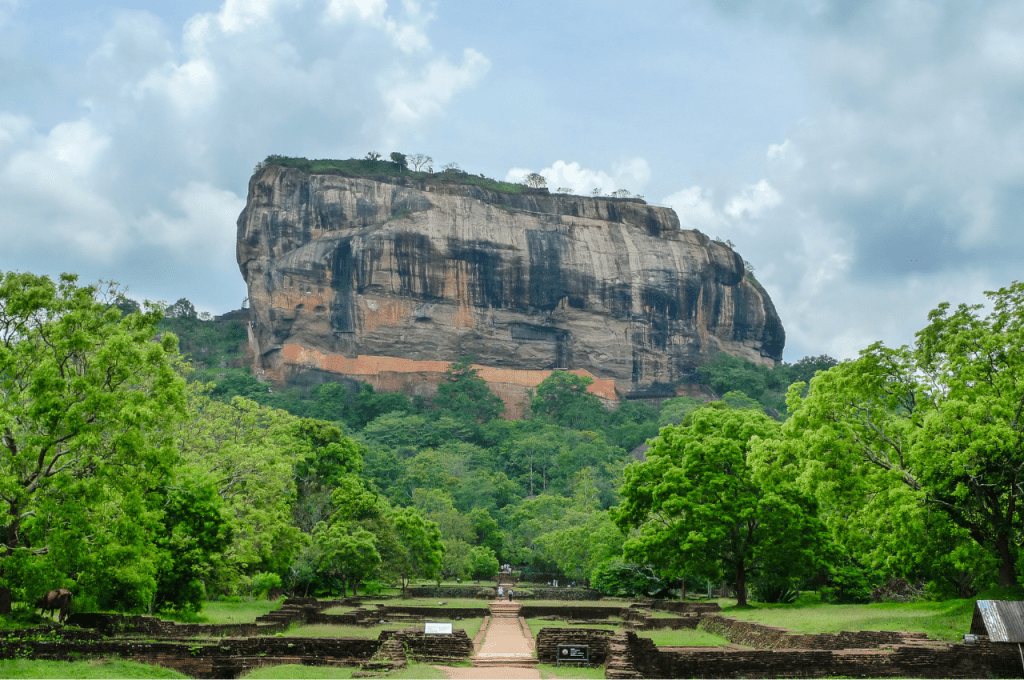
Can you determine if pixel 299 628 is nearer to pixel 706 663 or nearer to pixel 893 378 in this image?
pixel 706 663

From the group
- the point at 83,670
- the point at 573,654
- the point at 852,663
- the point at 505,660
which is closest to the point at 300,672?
the point at 83,670

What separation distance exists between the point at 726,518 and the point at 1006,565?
792 cm

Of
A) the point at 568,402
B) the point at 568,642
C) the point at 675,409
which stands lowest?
the point at 568,642

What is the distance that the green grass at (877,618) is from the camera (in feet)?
56.4

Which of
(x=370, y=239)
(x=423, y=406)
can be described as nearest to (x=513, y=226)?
(x=370, y=239)

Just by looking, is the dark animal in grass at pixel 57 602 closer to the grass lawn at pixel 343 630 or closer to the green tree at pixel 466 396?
the grass lawn at pixel 343 630

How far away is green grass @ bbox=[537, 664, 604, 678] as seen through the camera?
15019 mm

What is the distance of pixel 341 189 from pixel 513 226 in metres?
20.2

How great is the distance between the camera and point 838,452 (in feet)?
64.3

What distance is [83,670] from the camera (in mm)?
12938

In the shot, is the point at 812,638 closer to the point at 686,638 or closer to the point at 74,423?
the point at 686,638

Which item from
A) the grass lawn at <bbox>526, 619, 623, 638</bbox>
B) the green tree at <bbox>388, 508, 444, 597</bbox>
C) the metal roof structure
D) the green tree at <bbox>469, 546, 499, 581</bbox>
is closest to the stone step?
the grass lawn at <bbox>526, 619, 623, 638</bbox>

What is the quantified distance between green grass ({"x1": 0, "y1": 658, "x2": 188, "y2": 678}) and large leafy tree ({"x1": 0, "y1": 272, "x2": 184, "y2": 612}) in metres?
2.27

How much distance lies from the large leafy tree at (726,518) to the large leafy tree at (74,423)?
1587 cm
